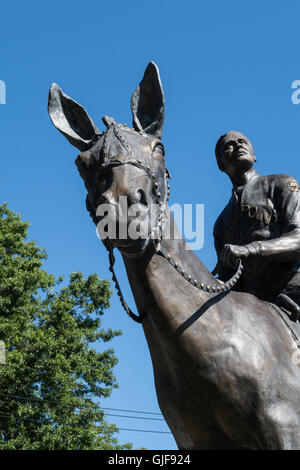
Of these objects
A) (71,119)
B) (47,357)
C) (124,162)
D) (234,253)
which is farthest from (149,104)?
(47,357)

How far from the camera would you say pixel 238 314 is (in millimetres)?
4430

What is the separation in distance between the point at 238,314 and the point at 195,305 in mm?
352

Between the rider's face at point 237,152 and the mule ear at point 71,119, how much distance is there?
149 centimetres

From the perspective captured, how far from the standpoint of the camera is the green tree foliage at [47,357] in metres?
19.9

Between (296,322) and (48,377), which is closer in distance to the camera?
(296,322)

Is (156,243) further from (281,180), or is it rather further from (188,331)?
(281,180)

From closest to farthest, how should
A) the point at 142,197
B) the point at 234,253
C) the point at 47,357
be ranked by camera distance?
the point at 142,197 < the point at 234,253 < the point at 47,357

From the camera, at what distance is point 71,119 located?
4680mm

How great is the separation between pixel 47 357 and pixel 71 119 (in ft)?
55.3

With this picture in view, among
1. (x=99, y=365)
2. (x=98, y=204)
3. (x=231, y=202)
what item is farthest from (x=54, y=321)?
(x=98, y=204)

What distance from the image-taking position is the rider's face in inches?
220

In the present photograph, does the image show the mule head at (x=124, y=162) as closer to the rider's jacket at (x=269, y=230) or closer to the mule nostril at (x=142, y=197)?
the mule nostril at (x=142, y=197)

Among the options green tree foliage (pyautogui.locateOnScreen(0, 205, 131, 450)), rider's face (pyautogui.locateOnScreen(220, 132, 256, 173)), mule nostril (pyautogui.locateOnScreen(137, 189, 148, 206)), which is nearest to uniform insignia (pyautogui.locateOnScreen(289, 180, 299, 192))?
rider's face (pyautogui.locateOnScreen(220, 132, 256, 173))

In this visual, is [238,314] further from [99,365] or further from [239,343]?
[99,365]
